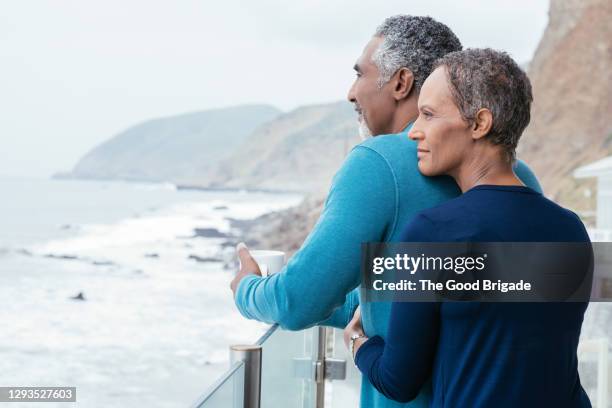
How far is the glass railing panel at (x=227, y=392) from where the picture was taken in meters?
0.91

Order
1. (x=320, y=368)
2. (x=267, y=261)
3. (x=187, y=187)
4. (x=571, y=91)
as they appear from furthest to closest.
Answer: (x=187, y=187)
(x=571, y=91)
(x=320, y=368)
(x=267, y=261)

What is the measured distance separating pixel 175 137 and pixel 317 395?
6307 cm

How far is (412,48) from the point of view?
1127mm

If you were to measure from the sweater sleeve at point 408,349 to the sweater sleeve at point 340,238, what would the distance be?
10cm

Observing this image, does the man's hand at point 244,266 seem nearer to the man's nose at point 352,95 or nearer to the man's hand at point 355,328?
the man's hand at point 355,328

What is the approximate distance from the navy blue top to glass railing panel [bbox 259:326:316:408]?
1.24ft

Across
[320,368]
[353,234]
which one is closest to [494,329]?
[353,234]

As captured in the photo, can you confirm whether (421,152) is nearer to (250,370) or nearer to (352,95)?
(352,95)

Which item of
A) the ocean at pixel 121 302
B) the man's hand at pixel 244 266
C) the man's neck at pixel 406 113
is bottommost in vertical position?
the ocean at pixel 121 302

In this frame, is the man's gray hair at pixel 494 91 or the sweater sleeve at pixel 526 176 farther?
the sweater sleeve at pixel 526 176

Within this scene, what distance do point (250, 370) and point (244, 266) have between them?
15 centimetres

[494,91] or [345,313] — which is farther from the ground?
[494,91]

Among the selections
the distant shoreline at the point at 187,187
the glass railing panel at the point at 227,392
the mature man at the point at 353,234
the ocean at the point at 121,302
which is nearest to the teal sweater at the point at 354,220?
the mature man at the point at 353,234

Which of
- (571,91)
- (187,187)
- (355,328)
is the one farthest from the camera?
(187,187)
